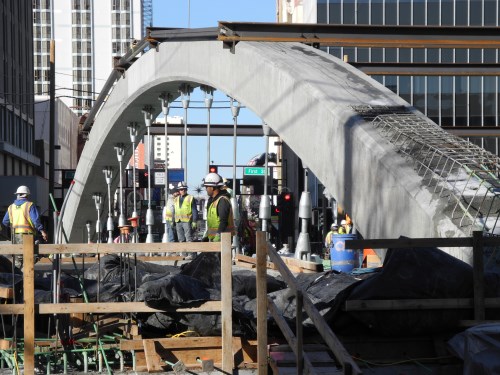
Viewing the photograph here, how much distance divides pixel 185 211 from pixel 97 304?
1005 cm

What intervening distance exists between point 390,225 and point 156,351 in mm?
3853

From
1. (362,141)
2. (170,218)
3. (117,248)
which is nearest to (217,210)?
(362,141)

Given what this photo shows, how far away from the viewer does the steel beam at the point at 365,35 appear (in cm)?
1795

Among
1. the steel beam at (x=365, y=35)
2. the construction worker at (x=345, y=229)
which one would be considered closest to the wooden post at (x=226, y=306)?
the steel beam at (x=365, y=35)

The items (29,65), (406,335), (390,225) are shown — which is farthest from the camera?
(29,65)

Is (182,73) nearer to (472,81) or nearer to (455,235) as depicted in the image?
(455,235)

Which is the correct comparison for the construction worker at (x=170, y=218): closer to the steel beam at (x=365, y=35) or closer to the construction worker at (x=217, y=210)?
the steel beam at (x=365, y=35)

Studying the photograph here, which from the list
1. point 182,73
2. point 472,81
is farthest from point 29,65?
point 182,73

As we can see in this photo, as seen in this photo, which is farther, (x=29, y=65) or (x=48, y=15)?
(x=48, y=15)

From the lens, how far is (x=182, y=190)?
808 inches

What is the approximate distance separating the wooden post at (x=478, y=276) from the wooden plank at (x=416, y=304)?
52mm

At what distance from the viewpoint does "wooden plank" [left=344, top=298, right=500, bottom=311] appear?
26.4 feet

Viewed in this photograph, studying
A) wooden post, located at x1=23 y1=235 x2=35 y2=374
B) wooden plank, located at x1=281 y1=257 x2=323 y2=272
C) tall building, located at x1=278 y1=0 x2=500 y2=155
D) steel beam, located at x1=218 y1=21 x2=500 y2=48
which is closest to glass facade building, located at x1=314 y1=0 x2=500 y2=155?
tall building, located at x1=278 y1=0 x2=500 y2=155

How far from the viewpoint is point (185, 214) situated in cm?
2011
